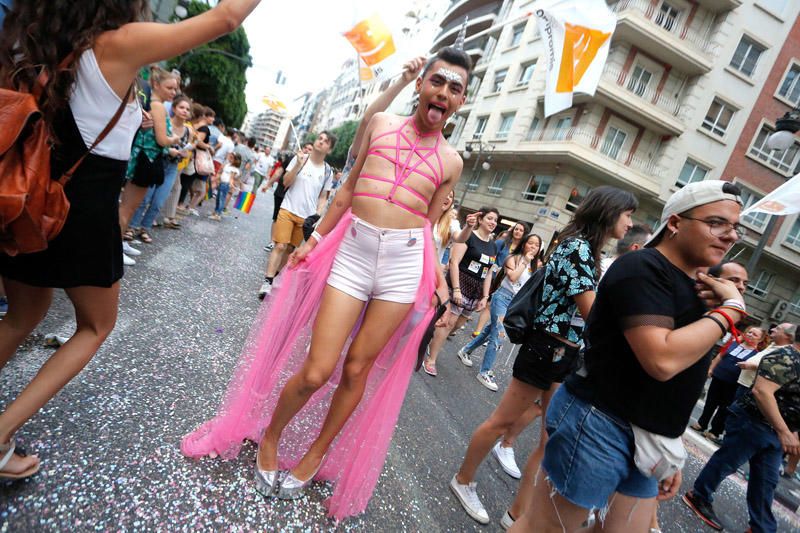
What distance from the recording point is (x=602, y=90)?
710 inches

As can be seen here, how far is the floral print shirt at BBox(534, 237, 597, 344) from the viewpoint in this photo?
2.27 m

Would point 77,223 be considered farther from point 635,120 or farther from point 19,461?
point 635,120

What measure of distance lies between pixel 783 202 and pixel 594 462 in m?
5.49

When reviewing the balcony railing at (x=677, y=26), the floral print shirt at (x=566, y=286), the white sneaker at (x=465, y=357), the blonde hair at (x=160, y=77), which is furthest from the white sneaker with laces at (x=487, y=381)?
the balcony railing at (x=677, y=26)

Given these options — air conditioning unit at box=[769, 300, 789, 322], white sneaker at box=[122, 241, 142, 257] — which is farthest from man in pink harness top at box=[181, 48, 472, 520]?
air conditioning unit at box=[769, 300, 789, 322]

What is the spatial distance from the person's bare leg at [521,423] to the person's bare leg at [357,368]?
1429 millimetres

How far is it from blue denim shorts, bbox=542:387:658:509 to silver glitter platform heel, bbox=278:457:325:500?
1161 mm

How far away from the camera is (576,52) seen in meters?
5.09

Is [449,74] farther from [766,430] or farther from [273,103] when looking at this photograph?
[273,103]

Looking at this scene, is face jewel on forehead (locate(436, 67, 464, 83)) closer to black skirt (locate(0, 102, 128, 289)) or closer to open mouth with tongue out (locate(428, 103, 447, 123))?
open mouth with tongue out (locate(428, 103, 447, 123))

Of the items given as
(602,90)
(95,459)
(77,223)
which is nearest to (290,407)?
(95,459)

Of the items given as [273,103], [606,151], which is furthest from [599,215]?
[606,151]

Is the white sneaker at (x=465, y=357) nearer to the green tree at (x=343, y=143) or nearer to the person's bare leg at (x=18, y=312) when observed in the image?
the person's bare leg at (x=18, y=312)

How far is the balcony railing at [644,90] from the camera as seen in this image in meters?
18.7
